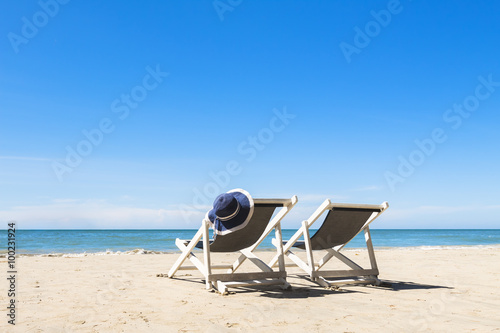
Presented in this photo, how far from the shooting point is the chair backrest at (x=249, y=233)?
5234 millimetres

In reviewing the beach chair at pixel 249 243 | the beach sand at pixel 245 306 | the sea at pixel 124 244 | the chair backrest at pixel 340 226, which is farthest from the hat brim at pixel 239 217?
the sea at pixel 124 244

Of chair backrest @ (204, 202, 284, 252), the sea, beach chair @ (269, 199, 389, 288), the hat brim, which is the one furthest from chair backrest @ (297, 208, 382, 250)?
the sea

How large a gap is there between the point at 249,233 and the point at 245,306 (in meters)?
1.23

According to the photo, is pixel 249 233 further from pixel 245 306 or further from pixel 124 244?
pixel 124 244

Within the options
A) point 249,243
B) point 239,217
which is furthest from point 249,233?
point 239,217

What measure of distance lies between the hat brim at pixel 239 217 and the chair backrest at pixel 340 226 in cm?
123

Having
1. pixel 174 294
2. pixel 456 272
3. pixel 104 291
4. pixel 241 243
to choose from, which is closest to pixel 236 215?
pixel 241 243

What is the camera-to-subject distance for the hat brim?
4.91 metres

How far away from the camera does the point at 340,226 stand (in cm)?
580

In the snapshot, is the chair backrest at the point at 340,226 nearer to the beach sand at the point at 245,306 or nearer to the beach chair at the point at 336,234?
the beach chair at the point at 336,234

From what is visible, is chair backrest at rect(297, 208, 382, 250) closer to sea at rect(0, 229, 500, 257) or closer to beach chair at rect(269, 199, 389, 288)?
beach chair at rect(269, 199, 389, 288)

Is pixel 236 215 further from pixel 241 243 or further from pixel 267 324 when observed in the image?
pixel 267 324

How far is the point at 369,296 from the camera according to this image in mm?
5047

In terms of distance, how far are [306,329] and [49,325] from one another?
2106 millimetres
